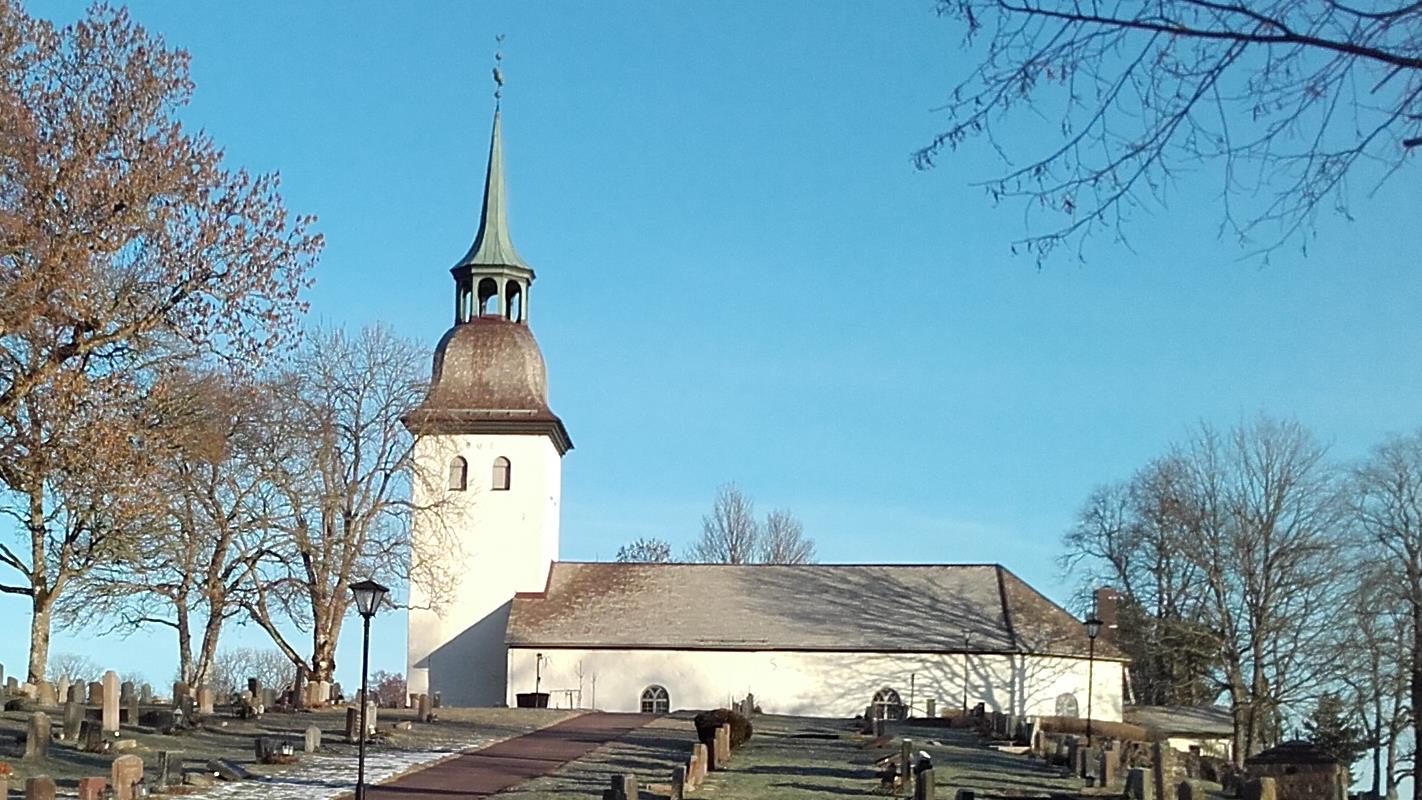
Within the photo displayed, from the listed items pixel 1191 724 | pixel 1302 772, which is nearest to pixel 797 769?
pixel 1302 772

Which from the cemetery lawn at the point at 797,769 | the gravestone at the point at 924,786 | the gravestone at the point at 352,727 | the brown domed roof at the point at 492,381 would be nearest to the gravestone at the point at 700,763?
the cemetery lawn at the point at 797,769

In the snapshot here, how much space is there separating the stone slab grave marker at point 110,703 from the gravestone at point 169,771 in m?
6.09

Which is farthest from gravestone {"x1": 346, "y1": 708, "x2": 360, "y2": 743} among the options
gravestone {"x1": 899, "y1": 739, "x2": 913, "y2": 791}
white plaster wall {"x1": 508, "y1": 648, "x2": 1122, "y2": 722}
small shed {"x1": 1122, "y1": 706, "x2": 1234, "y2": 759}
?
small shed {"x1": 1122, "y1": 706, "x2": 1234, "y2": 759}

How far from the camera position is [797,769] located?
86.4 feet

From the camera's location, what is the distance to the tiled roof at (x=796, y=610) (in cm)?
5225

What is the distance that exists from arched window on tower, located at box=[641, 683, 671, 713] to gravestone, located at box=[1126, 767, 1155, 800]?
3035cm

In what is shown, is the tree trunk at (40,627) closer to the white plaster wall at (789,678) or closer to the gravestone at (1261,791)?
the white plaster wall at (789,678)

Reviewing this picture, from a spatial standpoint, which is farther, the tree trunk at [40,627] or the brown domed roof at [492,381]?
the brown domed roof at [492,381]

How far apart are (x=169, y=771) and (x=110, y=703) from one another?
6942mm

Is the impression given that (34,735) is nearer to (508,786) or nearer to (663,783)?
(508,786)

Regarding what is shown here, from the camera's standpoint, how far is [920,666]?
51938 mm

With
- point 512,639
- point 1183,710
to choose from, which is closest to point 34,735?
point 512,639

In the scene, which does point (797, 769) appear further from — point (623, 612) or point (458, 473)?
point (458, 473)

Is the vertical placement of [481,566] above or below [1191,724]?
above
